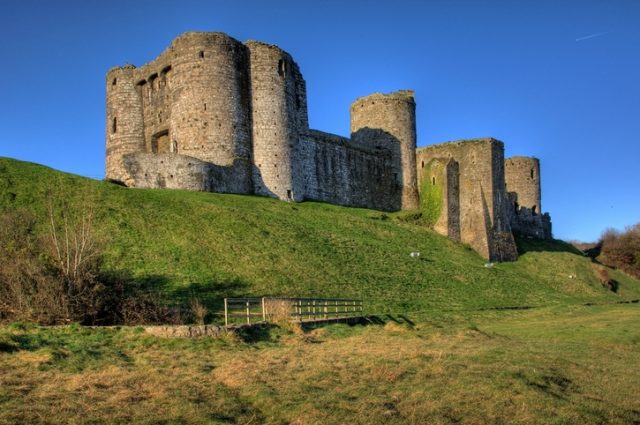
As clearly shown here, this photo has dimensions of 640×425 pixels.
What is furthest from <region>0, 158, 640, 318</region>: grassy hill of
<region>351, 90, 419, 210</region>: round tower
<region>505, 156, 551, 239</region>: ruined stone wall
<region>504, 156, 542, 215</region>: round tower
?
<region>504, 156, 542, 215</region>: round tower

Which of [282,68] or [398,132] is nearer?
[282,68]

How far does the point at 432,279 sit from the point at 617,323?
1073 centimetres

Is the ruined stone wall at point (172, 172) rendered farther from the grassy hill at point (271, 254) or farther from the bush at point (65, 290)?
the bush at point (65, 290)

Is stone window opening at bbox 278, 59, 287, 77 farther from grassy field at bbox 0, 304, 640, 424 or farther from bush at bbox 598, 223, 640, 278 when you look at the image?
bush at bbox 598, 223, 640, 278

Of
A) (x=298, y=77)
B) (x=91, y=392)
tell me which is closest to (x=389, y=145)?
(x=298, y=77)

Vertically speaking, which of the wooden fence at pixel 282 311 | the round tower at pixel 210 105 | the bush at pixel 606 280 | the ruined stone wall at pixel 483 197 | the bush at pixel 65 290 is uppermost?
the round tower at pixel 210 105

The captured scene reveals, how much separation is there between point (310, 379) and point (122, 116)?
119 feet

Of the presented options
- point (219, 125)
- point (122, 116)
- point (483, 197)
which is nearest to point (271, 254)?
point (219, 125)

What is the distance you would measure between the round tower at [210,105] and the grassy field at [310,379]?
23.3 m

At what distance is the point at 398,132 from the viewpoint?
5503 centimetres

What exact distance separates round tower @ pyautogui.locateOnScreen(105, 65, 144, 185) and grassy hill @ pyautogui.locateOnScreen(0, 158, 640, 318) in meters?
9.63

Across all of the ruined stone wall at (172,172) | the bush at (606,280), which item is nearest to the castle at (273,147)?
the ruined stone wall at (172,172)

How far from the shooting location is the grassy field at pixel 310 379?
38.4 feet

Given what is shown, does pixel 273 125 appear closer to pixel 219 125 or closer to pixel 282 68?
pixel 219 125
